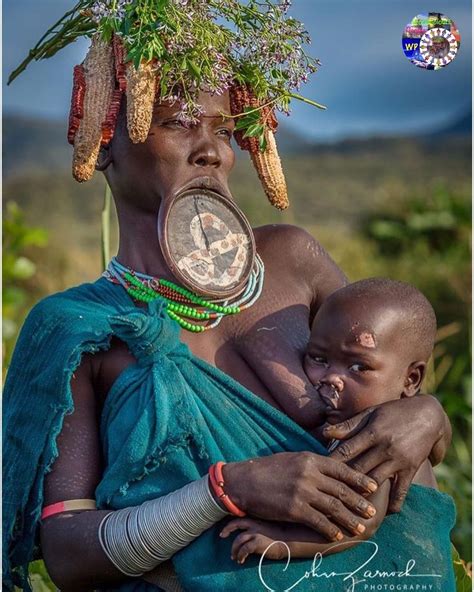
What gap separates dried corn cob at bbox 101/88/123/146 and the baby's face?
2.60 feet

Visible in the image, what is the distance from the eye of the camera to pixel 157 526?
3053 mm

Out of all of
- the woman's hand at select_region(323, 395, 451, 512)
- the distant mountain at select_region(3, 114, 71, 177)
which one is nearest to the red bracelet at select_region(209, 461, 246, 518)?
the woman's hand at select_region(323, 395, 451, 512)

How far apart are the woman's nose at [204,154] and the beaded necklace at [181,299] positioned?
1.12ft

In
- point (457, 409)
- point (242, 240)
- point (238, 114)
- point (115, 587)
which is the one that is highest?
point (238, 114)

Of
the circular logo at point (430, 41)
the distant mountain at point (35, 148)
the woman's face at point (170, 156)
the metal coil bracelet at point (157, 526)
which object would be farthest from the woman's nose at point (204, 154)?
the distant mountain at point (35, 148)

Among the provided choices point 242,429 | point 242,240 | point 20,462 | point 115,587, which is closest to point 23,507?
point 20,462

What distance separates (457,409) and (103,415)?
427 cm

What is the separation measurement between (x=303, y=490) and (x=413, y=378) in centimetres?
54

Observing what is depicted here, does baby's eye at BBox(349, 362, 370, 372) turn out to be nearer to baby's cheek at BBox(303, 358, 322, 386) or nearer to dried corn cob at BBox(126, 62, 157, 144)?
baby's cheek at BBox(303, 358, 322, 386)

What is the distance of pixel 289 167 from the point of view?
44.5ft

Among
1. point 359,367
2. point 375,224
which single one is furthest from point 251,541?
point 375,224

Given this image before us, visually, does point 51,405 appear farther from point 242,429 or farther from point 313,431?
point 313,431

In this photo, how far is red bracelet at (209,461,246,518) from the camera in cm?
301

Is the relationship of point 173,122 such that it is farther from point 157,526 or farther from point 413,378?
point 157,526
